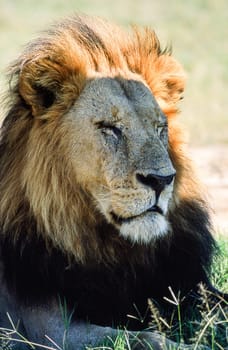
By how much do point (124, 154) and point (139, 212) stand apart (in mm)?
308

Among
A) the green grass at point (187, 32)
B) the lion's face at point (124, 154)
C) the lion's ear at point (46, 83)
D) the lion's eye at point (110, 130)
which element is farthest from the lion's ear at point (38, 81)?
the green grass at point (187, 32)

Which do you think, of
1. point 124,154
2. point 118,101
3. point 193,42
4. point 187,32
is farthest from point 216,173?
point 187,32

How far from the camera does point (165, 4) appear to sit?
2473 centimetres

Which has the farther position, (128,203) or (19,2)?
(19,2)

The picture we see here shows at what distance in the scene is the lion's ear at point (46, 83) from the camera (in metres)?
4.96

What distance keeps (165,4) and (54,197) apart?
20328 millimetres

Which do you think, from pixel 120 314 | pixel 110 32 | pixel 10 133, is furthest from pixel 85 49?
pixel 120 314

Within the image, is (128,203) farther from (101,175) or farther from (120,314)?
(120,314)

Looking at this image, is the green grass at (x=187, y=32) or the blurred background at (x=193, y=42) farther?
the green grass at (x=187, y=32)

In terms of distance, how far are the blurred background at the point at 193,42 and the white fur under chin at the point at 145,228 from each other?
369cm

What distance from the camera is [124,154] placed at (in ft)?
15.8

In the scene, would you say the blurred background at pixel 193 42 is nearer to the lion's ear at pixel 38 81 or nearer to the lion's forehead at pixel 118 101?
the lion's forehead at pixel 118 101

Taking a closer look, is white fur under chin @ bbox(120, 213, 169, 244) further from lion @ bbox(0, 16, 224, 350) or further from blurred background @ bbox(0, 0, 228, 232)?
blurred background @ bbox(0, 0, 228, 232)

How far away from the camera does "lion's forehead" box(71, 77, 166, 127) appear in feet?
16.2
